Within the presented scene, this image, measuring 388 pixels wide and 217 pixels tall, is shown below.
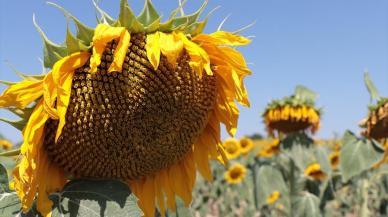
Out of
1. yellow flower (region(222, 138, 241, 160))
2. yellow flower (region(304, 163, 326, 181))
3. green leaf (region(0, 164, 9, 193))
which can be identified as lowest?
yellow flower (region(222, 138, 241, 160))

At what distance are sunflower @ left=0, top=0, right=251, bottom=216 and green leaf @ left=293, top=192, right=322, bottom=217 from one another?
3446 mm

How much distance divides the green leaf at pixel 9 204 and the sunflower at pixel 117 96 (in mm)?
Result: 33

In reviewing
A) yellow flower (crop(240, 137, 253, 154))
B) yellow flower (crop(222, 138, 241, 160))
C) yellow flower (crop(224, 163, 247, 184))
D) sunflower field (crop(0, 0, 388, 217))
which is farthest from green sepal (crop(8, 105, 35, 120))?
yellow flower (crop(240, 137, 253, 154))

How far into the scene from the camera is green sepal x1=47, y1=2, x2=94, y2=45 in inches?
61.0

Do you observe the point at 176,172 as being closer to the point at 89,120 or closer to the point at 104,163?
the point at 104,163

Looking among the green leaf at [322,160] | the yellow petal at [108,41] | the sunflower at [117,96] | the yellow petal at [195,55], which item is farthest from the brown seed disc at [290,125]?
the yellow petal at [108,41]

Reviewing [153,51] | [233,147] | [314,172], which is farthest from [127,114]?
[233,147]

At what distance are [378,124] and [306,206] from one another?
5.32ft

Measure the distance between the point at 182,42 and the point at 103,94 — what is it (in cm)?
28

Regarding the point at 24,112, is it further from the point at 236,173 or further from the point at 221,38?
the point at 236,173

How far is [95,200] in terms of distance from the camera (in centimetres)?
165

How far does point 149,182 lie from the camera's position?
79.2 inches

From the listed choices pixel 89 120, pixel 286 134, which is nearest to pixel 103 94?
pixel 89 120

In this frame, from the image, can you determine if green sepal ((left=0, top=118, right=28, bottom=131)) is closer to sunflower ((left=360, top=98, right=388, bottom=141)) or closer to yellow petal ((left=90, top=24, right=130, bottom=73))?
yellow petal ((left=90, top=24, right=130, bottom=73))
